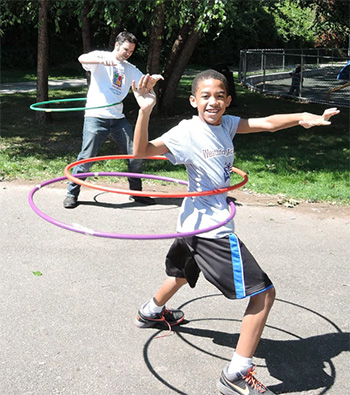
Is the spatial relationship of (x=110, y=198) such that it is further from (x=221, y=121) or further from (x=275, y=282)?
(x=221, y=121)

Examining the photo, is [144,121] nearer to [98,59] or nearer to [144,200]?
[98,59]

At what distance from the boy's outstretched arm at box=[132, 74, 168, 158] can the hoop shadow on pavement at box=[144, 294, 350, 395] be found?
57.8 inches

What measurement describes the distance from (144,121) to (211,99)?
0.51 metres

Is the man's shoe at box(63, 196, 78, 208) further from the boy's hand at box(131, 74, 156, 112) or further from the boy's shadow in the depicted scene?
the boy's hand at box(131, 74, 156, 112)

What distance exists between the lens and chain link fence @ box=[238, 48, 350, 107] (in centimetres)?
1816

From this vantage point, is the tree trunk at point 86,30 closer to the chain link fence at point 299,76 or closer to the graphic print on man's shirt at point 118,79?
the graphic print on man's shirt at point 118,79

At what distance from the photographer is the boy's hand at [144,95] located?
3.47 m

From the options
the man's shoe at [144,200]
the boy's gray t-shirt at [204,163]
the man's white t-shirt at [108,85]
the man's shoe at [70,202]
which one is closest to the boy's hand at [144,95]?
the boy's gray t-shirt at [204,163]

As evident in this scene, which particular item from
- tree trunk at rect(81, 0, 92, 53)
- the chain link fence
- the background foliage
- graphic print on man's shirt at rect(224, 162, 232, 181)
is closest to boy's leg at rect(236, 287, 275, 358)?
graphic print on man's shirt at rect(224, 162, 232, 181)

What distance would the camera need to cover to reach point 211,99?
12.3 feet

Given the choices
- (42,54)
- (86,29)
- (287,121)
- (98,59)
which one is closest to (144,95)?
(287,121)

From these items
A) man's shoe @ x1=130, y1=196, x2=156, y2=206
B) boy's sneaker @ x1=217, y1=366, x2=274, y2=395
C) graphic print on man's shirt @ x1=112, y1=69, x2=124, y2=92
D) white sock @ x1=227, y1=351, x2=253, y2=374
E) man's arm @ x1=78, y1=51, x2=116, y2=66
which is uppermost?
man's arm @ x1=78, y1=51, x2=116, y2=66

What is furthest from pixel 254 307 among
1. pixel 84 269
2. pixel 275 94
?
pixel 275 94

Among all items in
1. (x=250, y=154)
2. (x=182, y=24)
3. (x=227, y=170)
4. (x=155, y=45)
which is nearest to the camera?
(x=227, y=170)
